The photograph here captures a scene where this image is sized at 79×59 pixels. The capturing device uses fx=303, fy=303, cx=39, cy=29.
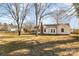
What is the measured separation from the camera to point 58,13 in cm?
357

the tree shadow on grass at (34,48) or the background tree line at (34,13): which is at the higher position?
the background tree line at (34,13)

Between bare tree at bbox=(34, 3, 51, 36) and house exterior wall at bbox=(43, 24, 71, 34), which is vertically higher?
bare tree at bbox=(34, 3, 51, 36)

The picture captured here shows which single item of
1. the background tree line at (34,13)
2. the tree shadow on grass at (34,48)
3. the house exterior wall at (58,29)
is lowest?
the tree shadow on grass at (34,48)

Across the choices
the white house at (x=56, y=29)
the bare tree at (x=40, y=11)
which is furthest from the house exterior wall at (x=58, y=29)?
the bare tree at (x=40, y=11)

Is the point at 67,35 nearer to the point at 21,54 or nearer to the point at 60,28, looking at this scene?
the point at 60,28

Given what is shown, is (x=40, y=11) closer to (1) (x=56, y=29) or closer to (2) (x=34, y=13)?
(2) (x=34, y=13)

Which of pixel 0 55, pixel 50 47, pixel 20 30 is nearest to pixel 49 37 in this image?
pixel 50 47

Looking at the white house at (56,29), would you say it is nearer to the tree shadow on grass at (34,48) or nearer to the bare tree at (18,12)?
the tree shadow on grass at (34,48)

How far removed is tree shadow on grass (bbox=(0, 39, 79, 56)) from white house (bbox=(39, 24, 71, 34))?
0.39 feet

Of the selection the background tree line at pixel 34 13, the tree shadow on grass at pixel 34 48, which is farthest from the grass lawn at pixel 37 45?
the background tree line at pixel 34 13

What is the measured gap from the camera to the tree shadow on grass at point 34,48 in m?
3.52

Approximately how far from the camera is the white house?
3531 mm

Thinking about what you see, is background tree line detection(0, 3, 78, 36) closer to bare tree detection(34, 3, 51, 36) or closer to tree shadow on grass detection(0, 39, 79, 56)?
bare tree detection(34, 3, 51, 36)

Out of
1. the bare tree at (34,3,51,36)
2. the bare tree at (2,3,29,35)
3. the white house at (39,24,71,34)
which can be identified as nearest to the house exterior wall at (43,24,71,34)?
the white house at (39,24,71,34)
